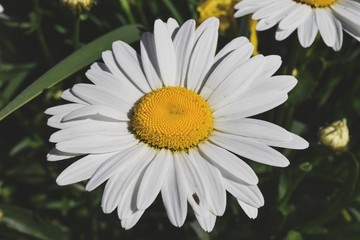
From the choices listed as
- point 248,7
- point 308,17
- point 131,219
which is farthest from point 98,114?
point 308,17

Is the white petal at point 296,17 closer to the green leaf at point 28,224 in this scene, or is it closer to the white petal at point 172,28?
the white petal at point 172,28

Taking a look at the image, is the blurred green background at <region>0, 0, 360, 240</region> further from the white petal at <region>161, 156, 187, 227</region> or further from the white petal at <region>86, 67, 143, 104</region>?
the white petal at <region>161, 156, 187, 227</region>

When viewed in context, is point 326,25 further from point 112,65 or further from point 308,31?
point 112,65

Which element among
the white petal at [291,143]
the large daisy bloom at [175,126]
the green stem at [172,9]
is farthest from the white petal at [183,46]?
the green stem at [172,9]

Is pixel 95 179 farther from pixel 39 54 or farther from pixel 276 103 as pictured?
pixel 39 54

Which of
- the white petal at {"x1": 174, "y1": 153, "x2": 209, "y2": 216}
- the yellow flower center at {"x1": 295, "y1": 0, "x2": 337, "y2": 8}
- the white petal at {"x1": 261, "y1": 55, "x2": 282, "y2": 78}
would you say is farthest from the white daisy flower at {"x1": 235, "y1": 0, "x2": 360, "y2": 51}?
the white petal at {"x1": 174, "y1": 153, "x2": 209, "y2": 216}

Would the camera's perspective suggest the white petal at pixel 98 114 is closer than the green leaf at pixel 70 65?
Yes
